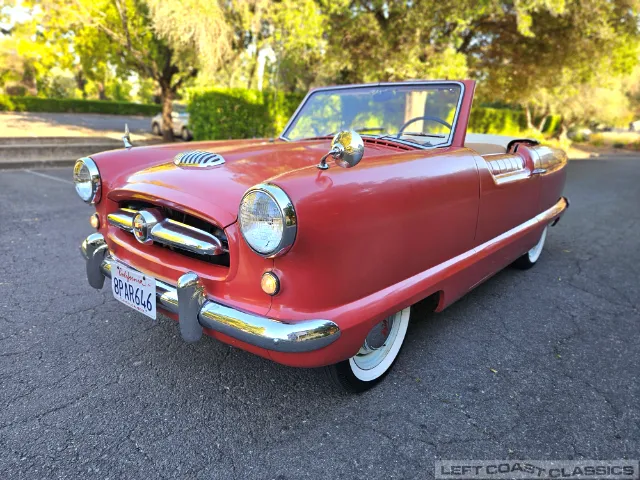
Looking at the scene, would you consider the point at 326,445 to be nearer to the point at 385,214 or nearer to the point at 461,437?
the point at 461,437

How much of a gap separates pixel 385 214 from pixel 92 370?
1685 mm

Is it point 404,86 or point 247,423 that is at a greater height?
point 404,86

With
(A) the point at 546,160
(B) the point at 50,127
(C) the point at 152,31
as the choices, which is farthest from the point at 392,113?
(B) the point at 50,127

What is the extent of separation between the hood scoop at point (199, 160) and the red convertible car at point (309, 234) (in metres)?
0.01

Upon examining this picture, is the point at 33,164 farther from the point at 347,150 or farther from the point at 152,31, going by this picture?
the point at 347,150

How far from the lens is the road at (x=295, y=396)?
1.76 metres

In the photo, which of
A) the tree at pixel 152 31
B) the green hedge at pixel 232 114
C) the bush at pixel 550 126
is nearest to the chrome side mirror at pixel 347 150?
the green hedge at pixel 232 114

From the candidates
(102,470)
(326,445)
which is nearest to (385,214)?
(326,445)

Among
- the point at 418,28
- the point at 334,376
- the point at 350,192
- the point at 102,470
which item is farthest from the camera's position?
the point at 418,28

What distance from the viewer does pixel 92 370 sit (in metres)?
2.28

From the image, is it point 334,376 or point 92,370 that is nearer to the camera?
point 334,376

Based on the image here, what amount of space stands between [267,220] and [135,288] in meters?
0.89

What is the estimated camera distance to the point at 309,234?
64.8 inches

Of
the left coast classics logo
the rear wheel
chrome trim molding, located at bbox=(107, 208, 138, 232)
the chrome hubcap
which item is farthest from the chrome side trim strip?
the rear wheel
